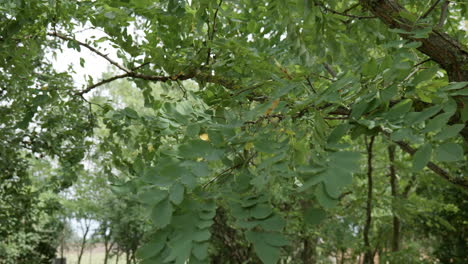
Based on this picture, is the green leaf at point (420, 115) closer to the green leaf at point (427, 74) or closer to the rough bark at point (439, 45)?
the green leaf at point (427, 74)

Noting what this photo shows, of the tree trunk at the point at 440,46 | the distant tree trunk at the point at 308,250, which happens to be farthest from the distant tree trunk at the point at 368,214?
the tree trunk at the point at 440,46

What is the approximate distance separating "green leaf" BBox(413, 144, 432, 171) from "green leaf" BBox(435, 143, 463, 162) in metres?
0.02

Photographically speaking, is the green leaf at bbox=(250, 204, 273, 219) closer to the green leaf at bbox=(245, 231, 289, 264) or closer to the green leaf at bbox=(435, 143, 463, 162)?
the green leaf at bbox=(245, 231, 289, 264)

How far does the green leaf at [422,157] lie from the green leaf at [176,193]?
21.5 inches

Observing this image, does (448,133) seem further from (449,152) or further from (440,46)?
(440,46)

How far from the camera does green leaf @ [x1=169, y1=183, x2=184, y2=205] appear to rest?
96cm

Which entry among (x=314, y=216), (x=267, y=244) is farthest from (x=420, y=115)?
(x=267, y=244)

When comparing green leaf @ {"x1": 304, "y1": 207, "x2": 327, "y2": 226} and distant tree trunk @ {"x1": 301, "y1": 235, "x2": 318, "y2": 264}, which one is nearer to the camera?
green leaf @ {"x1": 304, "y1": 207, "x2": 327, "y2": 226}

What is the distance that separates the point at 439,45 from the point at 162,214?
1489mm

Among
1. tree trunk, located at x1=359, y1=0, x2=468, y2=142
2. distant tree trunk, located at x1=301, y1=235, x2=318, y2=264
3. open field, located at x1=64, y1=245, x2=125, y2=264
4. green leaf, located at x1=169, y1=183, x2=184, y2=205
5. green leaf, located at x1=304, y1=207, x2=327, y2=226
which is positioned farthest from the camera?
open field, located at x1=64, y1=245, x2=125, y2=264

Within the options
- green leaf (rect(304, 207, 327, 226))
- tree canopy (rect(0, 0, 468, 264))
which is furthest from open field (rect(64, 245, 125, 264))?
green leaf (rect(304, 207, 327, 226))

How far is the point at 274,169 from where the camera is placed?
102 cm

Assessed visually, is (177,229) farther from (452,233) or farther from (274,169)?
(452,233)

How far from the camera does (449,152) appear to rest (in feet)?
3.10
